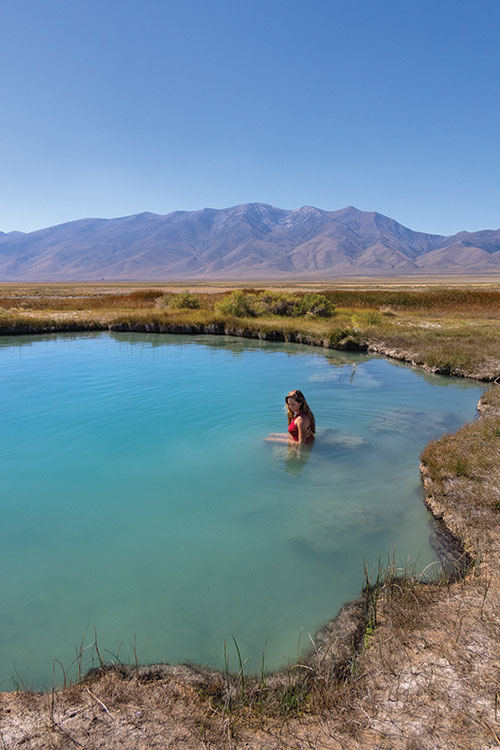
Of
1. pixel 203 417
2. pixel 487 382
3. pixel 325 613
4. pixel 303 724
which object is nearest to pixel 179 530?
pixel 325 613

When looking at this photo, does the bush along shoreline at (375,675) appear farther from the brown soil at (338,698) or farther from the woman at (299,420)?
the woman at (299,420)

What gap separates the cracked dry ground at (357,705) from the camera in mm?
2871

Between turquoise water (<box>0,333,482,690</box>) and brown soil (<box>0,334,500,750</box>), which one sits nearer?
brown soil (<box>0,334,500,750</box>)

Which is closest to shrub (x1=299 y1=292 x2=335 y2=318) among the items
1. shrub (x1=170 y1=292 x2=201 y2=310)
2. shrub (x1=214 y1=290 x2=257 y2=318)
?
shrub (x1=214 y1=290 x2=257 y2=318)

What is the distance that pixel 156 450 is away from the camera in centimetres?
934

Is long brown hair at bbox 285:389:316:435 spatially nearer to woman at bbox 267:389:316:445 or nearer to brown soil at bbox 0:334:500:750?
woman at bbox 267:389:316:445

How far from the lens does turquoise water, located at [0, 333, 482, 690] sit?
177 inches

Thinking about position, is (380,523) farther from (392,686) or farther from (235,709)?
(235,709)

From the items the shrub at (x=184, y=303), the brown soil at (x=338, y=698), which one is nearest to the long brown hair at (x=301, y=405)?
the brown soil at (x=338, y=698)

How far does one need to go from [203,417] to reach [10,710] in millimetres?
8316

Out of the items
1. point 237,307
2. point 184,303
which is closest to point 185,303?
point 184,303

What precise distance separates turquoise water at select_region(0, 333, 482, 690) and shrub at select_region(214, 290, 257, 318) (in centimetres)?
1596

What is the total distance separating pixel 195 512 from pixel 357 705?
13.7 feet

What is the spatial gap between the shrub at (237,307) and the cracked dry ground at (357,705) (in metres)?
26.6
